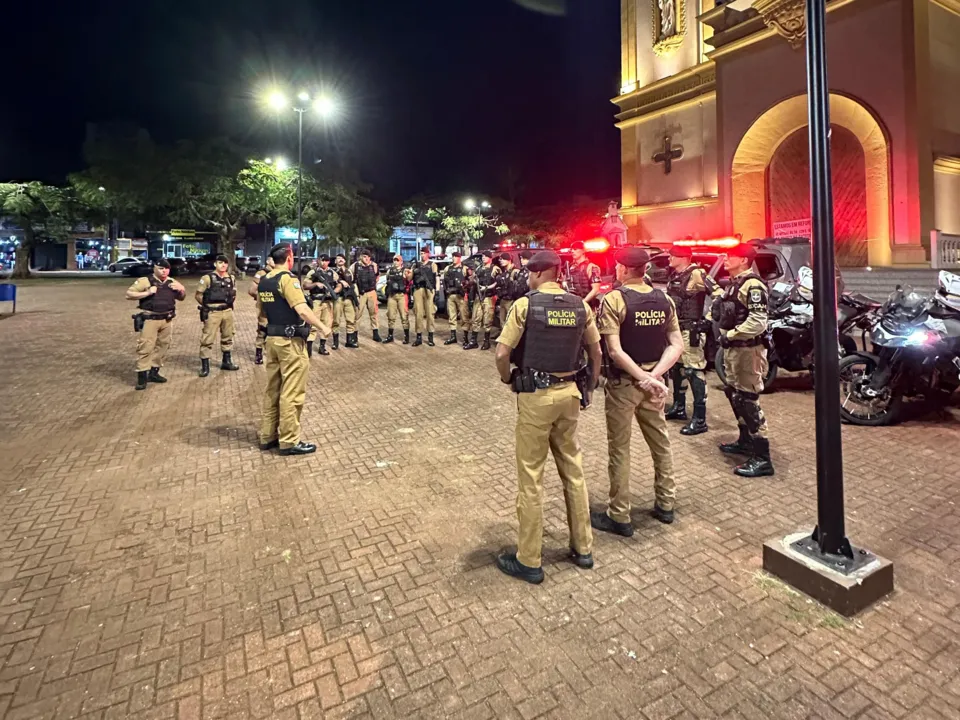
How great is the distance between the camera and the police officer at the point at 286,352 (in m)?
5.47

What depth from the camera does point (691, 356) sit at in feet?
19.9

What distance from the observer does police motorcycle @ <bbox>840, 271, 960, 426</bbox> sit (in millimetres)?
5504

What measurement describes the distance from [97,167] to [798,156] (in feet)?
110

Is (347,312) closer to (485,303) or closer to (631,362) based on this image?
(485,303)

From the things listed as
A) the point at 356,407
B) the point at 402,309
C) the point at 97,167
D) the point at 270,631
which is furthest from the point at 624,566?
the point at 97,167

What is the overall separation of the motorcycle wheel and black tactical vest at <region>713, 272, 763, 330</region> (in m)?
1.88

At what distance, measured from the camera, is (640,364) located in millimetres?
3861

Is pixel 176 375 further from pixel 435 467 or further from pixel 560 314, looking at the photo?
pixel 560 314

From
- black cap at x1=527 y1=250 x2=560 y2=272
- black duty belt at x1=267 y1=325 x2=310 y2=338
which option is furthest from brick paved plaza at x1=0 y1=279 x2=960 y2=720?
black cap at x1=527 y1=250 x2=560 y2=272

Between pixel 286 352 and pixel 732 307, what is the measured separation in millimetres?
4171

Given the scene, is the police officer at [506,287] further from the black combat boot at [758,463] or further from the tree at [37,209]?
the tree at [37,209]

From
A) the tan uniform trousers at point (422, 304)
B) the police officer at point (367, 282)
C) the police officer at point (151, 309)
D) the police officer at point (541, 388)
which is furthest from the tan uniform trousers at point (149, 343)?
the police officer at point (541, 388)

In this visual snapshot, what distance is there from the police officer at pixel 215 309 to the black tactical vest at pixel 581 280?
225 inches

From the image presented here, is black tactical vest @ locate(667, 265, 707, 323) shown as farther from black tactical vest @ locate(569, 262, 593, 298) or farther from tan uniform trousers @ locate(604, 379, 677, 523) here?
tan uniform trousers @ locate(604, 379, 677, 523)
